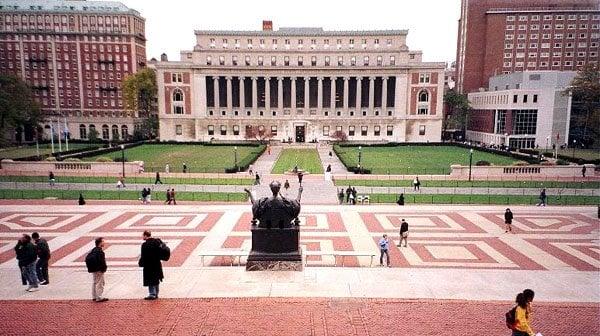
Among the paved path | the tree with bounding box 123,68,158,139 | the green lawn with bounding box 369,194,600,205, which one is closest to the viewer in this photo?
the paved path

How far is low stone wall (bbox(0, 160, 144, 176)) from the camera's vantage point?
50219 millimetres

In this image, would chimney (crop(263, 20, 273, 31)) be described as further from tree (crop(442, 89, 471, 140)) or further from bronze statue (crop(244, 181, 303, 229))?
bronze statue (crop(244, 181, 303, 229))

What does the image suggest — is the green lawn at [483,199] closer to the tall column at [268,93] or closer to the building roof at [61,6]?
the tall column at [268,93]

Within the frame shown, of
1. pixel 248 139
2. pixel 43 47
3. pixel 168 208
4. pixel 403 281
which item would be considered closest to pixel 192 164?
pixel 168 208

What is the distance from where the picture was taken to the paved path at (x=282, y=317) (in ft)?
35.1

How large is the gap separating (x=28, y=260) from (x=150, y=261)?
13.6 ft

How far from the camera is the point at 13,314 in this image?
454 inches

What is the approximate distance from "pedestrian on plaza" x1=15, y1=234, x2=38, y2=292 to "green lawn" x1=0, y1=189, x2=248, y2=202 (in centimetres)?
2137

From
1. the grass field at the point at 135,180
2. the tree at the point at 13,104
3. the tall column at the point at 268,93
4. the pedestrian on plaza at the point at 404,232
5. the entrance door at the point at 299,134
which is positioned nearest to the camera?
the pedestrian on plaza at the point at 404,232

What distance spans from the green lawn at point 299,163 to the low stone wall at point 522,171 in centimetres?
1558

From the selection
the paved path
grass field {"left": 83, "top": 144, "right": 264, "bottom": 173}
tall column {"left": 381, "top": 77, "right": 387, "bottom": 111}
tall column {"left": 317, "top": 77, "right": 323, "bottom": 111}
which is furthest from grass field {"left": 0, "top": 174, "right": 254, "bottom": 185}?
tall column {"left": 381, "top": 77, "right": 387, "bottom": 111}

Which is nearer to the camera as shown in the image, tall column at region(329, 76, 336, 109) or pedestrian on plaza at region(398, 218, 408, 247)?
pedestrian on plaza at region(398, 218, 408, 247)

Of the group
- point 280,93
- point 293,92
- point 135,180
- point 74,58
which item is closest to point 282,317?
point 135,180

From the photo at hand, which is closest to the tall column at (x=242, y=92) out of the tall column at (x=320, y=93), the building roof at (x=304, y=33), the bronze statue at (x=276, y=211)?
the building roof at (x=304, y=33)
